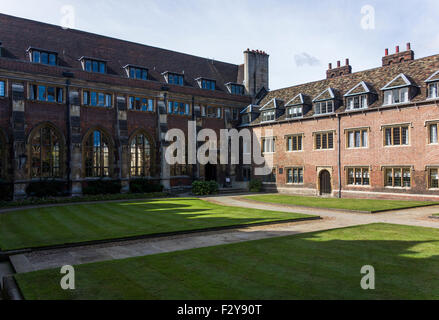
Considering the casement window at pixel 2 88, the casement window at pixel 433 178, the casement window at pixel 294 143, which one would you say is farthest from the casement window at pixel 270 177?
the casement window at pixel 2 88

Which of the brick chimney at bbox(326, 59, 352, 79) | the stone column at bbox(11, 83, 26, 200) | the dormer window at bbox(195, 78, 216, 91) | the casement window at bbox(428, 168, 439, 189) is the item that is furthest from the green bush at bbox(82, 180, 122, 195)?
the casement window at bbox(428, 168, 439, 189)

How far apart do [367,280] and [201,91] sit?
114 feet

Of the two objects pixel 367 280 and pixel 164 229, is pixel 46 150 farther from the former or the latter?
pixel 367 280

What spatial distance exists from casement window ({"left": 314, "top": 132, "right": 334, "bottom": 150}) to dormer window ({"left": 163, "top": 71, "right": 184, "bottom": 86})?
1632 cm

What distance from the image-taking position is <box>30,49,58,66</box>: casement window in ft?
98.8

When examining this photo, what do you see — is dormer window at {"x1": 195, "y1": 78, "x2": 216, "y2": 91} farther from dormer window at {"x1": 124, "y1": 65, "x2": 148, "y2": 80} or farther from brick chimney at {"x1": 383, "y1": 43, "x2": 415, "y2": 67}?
brick chimney at {"x1": 383, "y1": 43, "x2": 415, "y2": 67}

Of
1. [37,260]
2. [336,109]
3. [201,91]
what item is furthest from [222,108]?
[37,260]

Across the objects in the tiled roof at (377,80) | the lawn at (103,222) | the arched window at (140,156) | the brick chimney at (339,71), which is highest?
the brick chimney at (339,71)

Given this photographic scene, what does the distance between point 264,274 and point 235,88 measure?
1475 inches

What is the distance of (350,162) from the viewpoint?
103ft

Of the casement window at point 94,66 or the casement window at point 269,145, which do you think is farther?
the casement window at point 269,145

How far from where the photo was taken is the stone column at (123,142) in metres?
33.8

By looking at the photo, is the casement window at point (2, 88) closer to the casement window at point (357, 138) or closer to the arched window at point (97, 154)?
the arched window at point (97, 154)

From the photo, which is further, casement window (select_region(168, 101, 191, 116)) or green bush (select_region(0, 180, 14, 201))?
casement window (select_region(168, 101, 191, 116))
